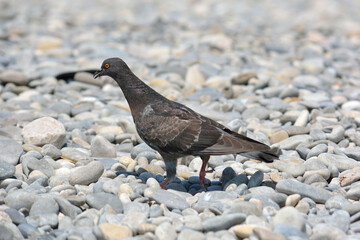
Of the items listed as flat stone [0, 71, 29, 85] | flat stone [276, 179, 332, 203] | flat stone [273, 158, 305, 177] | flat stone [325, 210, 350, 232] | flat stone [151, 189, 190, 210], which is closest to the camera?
flat stone [325, 210, 350, 232]

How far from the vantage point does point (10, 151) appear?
7152 mm

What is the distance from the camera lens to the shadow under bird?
6273 millimetres

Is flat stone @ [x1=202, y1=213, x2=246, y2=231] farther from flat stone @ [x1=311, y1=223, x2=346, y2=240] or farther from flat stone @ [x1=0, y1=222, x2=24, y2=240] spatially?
flat stone @ [x1=0, y1=222, x2=24, y2=240]

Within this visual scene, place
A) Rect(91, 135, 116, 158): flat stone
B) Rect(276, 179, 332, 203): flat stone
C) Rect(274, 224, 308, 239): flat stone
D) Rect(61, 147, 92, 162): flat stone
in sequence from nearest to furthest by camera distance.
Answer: Rect(274, 224, 308, 239): flat stone < Rect(276, 179, 332, 203): flat stone < Rect(61, 147, 92, 162): flat stone < Rect(91, 135, 116, 158): flat stone

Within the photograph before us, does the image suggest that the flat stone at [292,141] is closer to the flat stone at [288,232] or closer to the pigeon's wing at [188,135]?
the pigeon's wing at [188,135]

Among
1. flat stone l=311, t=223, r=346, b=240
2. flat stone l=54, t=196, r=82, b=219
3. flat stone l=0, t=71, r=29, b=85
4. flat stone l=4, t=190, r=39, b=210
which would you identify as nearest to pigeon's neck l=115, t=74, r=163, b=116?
flat stone l=54, t=196, r=82, b=219

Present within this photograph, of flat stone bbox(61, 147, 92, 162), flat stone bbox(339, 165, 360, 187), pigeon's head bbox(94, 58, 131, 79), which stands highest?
pigeon's head bbox(94, 58, 131, 79)

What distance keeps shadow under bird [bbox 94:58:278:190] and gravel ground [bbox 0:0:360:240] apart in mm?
338

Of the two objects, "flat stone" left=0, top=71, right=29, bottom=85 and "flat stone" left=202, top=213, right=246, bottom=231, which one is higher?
"flat stone" left=202, top=213, right=246, bottom=231

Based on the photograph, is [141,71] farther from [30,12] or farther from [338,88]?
[30,12]

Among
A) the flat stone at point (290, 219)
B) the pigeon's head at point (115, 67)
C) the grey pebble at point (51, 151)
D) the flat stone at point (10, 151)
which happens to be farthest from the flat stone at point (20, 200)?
the flat stone at point (290, 219)

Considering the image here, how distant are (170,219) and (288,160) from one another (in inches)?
89.3

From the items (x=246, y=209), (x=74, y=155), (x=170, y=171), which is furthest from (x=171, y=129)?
(x=74, y=155)

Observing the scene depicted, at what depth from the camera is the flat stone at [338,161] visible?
6.76 metres
